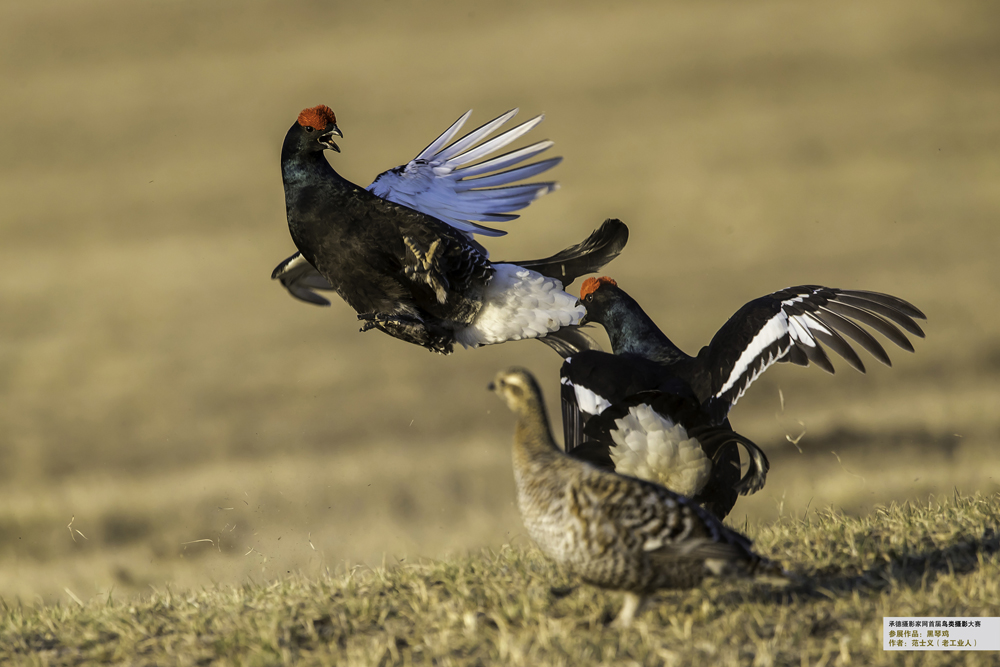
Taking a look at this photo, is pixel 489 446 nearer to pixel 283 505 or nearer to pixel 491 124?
pixel 283 505

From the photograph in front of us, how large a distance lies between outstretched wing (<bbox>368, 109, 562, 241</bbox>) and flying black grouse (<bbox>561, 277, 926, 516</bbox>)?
77.5 inches

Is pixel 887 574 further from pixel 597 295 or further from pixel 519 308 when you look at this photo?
pixel 519 308

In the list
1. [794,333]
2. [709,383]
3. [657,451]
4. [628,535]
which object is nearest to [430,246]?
[709,383]

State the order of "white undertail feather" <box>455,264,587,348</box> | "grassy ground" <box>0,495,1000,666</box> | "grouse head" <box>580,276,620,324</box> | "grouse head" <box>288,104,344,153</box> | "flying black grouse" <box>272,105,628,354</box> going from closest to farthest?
"grassy ground" <box>0,495,1000,666</box>, "grouse head" <box>580,276,620,324</box>, "flying black grouse" <box>272,105,628,354</box>, "grouse head" <box>288,104,344,153</box>, "white undertail feather" <box>455,264,587,348</box>

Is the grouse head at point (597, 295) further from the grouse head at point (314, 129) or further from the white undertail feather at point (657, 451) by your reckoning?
the grouse head at point (314, 129)

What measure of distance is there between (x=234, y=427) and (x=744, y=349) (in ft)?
30.2

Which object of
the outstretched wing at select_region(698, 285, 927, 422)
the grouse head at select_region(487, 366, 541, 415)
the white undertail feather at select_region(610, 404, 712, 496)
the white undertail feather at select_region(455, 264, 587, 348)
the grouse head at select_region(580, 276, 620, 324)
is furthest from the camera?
the white undertail feather at select_region(455, 264, 587, 348)

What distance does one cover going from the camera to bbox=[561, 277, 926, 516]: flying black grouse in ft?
18.0

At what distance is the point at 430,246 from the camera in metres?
7.13

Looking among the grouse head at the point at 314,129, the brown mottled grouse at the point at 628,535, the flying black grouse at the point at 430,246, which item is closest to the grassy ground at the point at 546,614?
the brown mottled grouse at the point at 628,535

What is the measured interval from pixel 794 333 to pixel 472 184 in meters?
3.09

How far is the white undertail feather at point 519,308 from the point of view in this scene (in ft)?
25.1

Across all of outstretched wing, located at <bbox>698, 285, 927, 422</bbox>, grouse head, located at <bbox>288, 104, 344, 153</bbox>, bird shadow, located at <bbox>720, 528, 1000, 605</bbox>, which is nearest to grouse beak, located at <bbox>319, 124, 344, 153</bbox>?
→ grouse head, located at <bbox>288, 104, 344, 153</bbox>

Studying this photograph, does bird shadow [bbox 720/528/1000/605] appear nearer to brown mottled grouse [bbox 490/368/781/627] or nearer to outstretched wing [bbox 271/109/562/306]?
brown mottled grouse [bbox 490/368/781/627]
